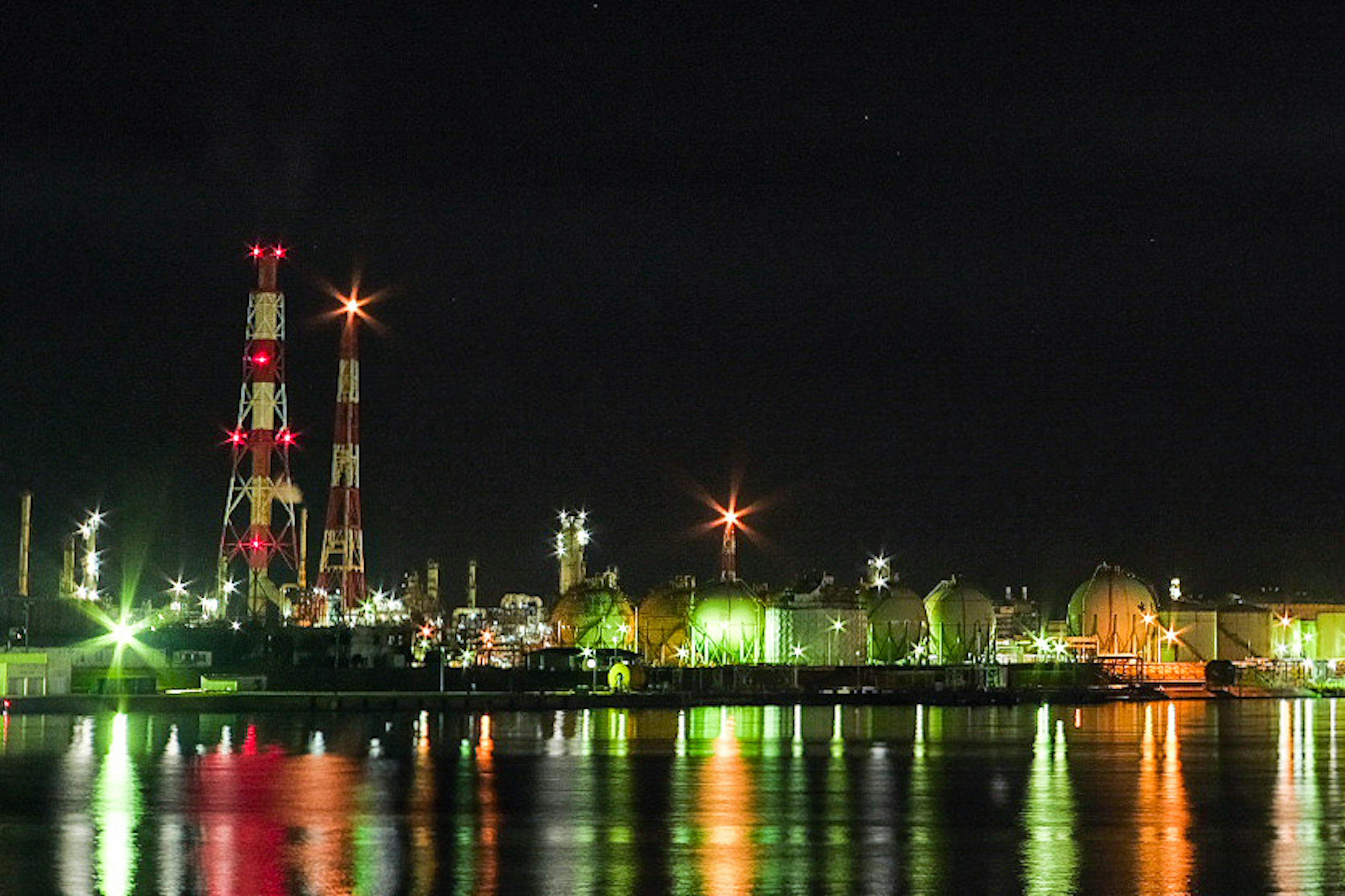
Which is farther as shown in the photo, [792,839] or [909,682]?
[909,682]

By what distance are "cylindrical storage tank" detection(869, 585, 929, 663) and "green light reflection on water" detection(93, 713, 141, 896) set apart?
6376cm

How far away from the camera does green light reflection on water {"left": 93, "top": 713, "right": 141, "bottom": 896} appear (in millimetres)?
26656

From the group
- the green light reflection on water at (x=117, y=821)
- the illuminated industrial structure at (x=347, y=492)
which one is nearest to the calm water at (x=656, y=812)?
the green light reflection on water at (x=117, y=821)

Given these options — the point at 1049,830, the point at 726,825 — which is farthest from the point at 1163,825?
the point at 726,825

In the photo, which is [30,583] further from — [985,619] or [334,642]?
[985,619]

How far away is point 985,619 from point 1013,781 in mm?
70200

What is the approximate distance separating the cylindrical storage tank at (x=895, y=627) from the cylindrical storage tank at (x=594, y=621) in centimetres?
1231

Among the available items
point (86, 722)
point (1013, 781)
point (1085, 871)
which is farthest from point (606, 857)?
point (86, 722)

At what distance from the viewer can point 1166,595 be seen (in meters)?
128

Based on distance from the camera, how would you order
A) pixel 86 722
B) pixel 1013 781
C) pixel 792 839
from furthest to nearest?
pixel 86 722 → pixel 1013 781 → pixel 792 839

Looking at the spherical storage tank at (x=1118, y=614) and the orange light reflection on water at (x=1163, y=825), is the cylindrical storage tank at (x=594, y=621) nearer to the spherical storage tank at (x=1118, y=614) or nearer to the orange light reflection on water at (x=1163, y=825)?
the spherical storage tank at (x=1118, y=614)

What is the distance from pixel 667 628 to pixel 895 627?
1153 centimetres

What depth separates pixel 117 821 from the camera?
109 ft

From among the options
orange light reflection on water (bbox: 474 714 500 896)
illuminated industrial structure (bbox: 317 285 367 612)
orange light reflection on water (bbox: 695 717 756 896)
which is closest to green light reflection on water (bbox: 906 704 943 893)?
orange light reflection on water (bbox: 695 717 756 896)
